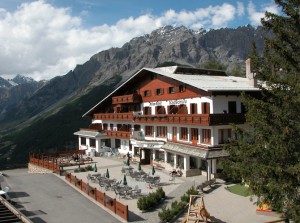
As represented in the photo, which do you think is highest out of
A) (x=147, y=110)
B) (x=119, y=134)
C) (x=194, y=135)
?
(x=147, y=110)

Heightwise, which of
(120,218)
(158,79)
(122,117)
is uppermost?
(158,79)

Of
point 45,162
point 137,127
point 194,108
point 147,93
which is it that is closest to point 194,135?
point 194,108

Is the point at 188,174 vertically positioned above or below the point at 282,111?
below

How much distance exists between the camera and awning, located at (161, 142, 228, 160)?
31.6 metres

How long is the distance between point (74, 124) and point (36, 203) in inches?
6166

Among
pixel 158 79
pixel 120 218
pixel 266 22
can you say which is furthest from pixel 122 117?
pixel 266 22

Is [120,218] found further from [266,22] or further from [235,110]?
[235,110]

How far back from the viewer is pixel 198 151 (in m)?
32.9

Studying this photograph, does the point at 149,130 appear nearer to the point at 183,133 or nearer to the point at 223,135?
the point at 183,133

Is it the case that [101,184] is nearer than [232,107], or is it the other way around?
[101,184]

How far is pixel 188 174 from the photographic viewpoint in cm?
3475

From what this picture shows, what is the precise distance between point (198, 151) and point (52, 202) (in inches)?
542

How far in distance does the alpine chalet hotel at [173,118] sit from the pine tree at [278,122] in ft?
20.0

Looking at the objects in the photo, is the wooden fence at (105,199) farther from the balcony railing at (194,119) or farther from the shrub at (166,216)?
the balcony railing at (194,119)
